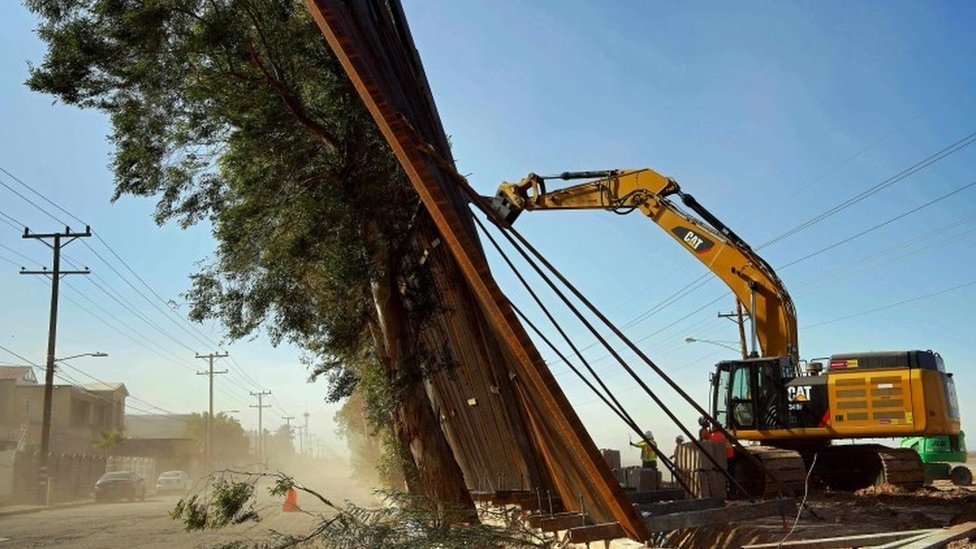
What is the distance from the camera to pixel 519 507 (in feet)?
37.2

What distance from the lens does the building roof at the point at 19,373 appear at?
6104 cm

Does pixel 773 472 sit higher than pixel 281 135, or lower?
lower

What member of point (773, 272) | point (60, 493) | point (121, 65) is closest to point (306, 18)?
point (121, 65)

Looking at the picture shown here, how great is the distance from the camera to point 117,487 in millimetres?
42781

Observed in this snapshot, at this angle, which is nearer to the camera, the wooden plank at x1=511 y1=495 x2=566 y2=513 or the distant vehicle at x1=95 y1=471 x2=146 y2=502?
the wooden plank at x1=511 y1=495 x2=566 y2=513

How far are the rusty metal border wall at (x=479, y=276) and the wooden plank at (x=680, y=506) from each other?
83 cm

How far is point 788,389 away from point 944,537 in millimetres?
10513

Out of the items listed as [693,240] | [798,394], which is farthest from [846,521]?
[693,240]

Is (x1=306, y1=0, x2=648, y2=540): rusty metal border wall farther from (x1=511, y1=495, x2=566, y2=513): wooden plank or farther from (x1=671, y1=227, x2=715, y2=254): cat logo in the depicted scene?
(x1=671, y1=227, x2=715, y2=254): cat logo

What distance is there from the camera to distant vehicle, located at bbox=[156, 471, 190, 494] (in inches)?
2161

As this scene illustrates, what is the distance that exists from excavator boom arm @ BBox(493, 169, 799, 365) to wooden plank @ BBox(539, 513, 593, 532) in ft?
28.9

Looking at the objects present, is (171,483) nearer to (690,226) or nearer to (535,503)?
(690,226)

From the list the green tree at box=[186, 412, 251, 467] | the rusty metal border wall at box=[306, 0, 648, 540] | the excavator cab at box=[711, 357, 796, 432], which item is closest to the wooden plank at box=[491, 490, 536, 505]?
the rusty metal border wall at box=[306, 0, 648, 540]

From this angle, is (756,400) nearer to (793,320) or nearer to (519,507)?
(793,320)
